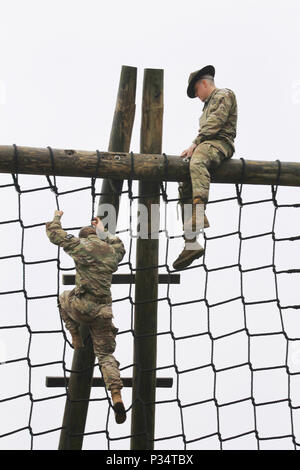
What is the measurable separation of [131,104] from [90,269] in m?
0.90

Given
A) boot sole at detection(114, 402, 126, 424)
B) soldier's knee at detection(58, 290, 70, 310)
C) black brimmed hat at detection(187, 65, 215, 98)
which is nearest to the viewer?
boot sole at detection(114, 402, 126, 424)

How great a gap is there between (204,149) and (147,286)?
0.78 m

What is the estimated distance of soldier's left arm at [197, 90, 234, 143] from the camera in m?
5.14

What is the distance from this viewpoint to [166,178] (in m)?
5.13

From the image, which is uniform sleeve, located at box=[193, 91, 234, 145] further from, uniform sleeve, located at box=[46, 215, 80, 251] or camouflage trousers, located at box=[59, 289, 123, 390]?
camouflage trousers, located at box=[59, 289, 123, 390]

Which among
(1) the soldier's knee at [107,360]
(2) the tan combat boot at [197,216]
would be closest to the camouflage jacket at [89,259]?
(1) the soldier's knee at [107,360]

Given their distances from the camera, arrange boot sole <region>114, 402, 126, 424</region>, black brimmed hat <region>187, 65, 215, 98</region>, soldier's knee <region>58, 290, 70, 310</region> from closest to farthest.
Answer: boot sole <region>114, 402, 126, 424</region>, soldier's knee <region>58, 290, 70, 310</region>, black brimmed hat <region>187, 65, 215, 98</region>

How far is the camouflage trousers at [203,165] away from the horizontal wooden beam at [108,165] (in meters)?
0.06

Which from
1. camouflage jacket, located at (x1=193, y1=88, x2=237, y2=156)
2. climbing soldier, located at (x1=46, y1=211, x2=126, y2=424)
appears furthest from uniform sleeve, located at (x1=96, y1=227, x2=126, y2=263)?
camouflage jacket, located at (x1=193, y1=88, x2=237, y2=156)

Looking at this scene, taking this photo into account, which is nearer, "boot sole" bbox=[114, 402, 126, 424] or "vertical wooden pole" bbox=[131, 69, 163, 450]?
"boot sole" bbox=[114, 402, 126, 424]

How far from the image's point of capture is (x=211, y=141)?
5145 mm

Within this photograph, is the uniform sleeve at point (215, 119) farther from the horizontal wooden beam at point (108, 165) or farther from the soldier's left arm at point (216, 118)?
the horizontal wooden beam at point (108, 165)

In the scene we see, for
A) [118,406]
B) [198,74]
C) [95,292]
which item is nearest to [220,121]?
[198,74]

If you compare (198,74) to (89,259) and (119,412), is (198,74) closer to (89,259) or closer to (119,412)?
(89,259)
